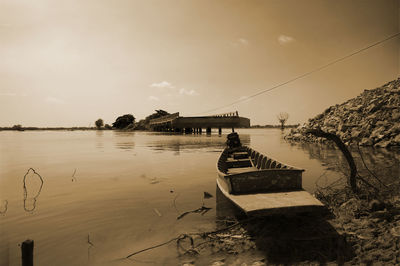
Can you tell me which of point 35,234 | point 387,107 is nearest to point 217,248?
point 35,234

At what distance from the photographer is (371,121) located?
2166 cm

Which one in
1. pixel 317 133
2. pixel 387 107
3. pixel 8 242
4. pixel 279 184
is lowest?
pixel 8 242

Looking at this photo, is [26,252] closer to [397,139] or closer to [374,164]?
[374,164]

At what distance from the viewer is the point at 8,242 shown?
17.1 feet

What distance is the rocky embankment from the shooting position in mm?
19625

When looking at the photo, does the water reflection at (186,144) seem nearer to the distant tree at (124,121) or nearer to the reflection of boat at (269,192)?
the reflection of boat at (269,192)

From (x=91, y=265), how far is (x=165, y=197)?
13.3 feet

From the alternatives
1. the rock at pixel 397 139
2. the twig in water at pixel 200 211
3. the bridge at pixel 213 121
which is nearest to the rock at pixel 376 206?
the twig in water at pixel 200 211

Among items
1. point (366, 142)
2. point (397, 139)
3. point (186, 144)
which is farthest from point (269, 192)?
point (186, 144)

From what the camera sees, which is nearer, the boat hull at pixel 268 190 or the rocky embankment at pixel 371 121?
the boat hull at pixel 268 190

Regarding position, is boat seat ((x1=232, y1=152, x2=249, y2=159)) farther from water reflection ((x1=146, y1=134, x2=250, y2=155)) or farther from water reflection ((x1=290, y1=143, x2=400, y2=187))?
water reflection ((x1=146, y1=134, x2=250, y2=155))

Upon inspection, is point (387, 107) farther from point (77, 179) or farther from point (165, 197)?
point (77, 179)

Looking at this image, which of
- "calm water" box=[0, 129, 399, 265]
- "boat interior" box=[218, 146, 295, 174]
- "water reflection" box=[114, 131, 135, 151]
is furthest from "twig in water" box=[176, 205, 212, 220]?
"water reflection" box=[114, 131, 135, 151]

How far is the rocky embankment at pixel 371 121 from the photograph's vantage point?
1962 centimetres
